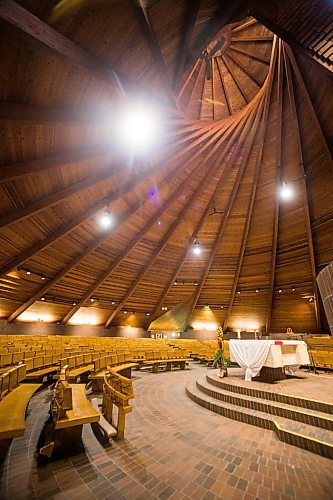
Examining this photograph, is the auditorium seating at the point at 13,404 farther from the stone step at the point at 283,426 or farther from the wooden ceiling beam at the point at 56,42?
the wooden ceiling beam at the point at 56,42

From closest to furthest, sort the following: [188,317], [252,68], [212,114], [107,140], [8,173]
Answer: [8,173]
[107,140]
[252,68]
[212,114]
[188,317]

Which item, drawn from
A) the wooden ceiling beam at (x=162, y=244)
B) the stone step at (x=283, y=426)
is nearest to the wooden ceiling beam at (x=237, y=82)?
the wooden ceiling beam at (x=162, y=244)

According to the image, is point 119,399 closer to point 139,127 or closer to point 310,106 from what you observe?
point 139,127

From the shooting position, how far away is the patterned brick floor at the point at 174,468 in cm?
220

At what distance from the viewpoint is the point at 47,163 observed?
6.25 meters

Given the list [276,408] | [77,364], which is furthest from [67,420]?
[77,364]

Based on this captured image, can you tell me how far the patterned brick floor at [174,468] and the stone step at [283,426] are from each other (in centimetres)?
13

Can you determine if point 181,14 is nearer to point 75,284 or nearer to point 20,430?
point 20,430

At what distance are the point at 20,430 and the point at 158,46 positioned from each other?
229 inches

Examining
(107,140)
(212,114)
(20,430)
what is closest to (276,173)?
(212,114)

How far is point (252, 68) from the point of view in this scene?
28.3 feet

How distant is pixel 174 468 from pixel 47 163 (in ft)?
23.4

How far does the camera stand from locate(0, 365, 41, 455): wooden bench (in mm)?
2129

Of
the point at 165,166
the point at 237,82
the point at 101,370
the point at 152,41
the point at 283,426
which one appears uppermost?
the point at 237,82
